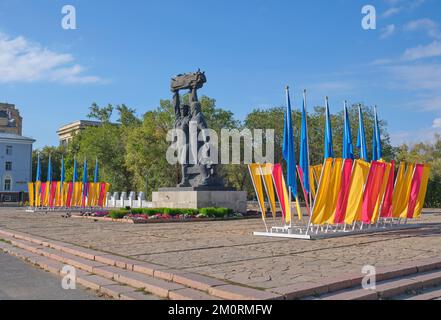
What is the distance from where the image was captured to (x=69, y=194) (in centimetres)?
3238

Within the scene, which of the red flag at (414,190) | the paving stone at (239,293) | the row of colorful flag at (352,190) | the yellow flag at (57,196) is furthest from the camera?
the yellow flag at (57,196)

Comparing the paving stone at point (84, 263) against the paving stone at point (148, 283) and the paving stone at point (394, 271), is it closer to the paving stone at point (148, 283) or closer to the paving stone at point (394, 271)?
the paving stone at point (148, 283)

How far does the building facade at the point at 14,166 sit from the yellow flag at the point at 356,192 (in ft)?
188

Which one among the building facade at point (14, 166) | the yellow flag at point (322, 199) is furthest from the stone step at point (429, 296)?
the building facade at point (14, 166)

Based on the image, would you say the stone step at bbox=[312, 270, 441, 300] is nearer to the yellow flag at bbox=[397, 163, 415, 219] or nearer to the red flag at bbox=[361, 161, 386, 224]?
the red flag at bbox=[361, 161, 386, 224]

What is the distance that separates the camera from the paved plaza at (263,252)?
298 inches

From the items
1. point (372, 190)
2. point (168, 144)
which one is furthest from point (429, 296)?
point (168, 144)

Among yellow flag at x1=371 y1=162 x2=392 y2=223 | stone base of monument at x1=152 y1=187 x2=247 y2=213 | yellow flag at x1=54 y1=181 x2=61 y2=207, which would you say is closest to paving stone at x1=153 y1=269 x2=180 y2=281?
yellow flag at x1=371 y1=162 x2=392 y2=223

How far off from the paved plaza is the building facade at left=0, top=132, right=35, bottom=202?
5327 cm

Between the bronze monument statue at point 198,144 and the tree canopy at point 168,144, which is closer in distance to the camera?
the bronze monument statue at point 198,144

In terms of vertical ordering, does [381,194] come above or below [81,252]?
above

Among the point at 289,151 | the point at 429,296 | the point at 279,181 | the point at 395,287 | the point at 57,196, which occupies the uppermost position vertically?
the point at 289,151

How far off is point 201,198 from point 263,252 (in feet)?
47.0

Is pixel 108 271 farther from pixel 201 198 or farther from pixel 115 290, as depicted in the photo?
pixel 201 198
